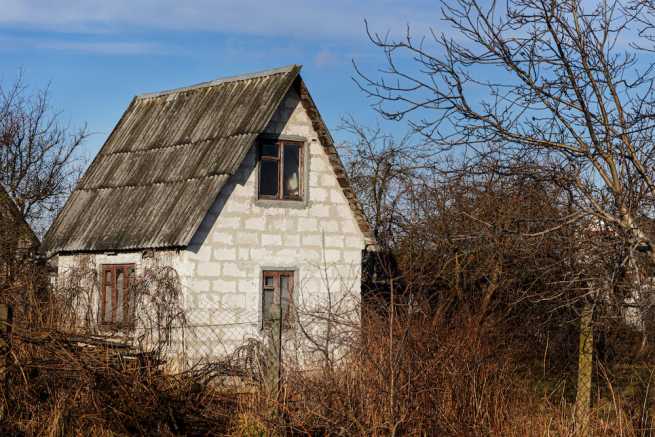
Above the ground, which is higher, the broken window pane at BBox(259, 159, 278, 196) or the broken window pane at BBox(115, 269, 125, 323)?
the broken window pane at BBox(259, 159, 278, 196)

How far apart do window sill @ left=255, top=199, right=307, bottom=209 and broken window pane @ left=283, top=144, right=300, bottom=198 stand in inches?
6.4

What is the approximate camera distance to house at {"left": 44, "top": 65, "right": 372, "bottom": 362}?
16531 mm

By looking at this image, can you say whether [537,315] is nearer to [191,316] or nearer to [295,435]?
[191,316]

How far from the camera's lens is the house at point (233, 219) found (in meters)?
16.5

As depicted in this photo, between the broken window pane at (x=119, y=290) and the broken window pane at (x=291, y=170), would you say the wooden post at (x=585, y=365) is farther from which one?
the broken window pane at (x=119, y=290)

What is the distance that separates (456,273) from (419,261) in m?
1.88

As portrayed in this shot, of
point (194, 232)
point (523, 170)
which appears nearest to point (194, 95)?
point (194, 232)

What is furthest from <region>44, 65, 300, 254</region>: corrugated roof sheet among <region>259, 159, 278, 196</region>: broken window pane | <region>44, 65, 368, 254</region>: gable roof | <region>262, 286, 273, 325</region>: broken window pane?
<region>262, 286, 273, 325</region>: broken window pane

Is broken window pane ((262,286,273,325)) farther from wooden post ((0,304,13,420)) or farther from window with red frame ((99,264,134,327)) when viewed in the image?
wooden post ((0,304,13,420))

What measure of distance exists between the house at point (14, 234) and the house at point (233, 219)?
3.35 ft

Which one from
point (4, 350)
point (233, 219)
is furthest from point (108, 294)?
point (4, 350)

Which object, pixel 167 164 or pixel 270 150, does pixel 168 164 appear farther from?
pixel 270 150

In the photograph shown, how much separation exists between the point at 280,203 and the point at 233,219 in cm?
100

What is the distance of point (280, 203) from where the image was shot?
57.4 ft
